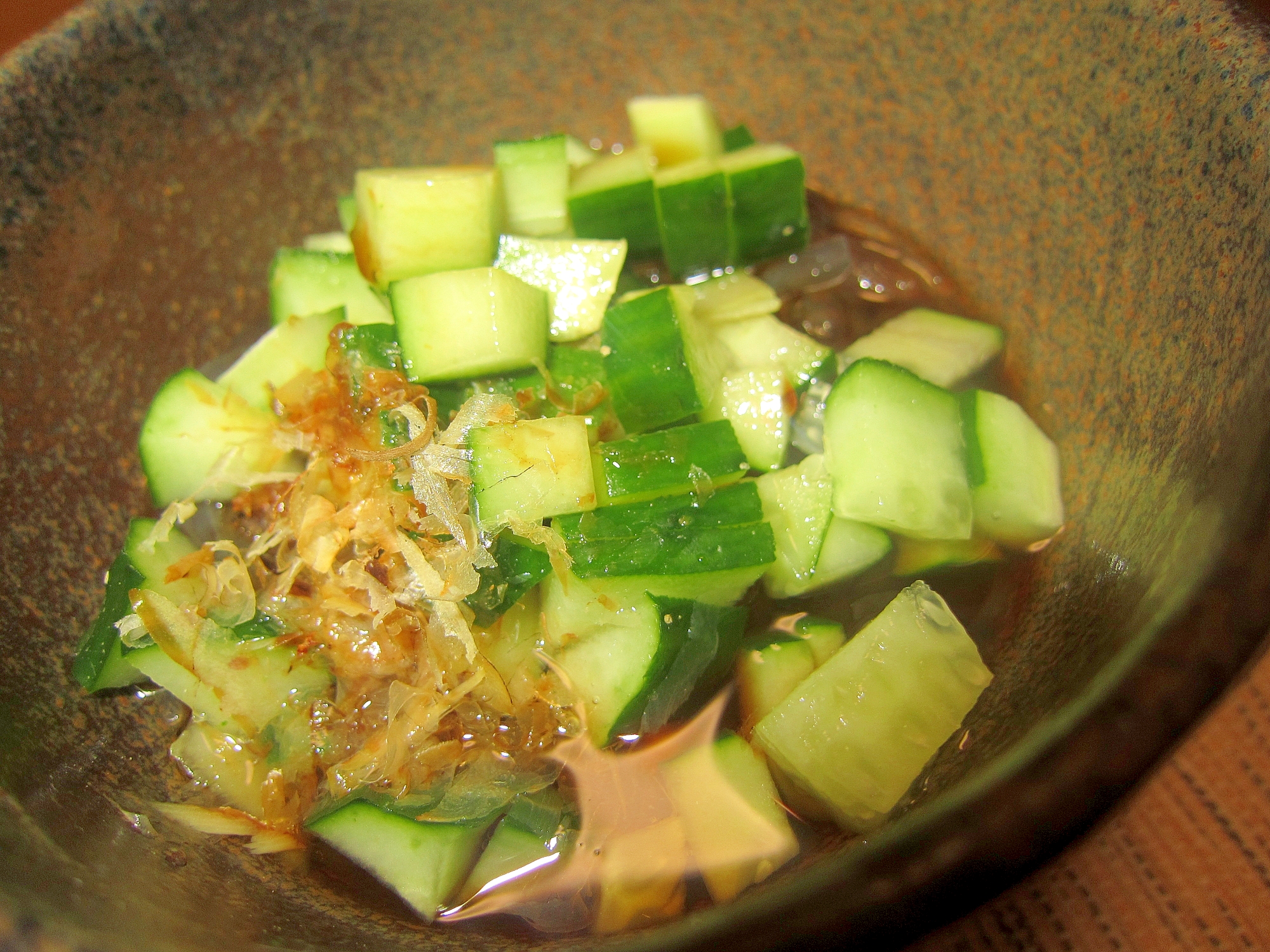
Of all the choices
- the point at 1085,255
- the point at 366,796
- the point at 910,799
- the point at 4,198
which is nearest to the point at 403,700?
the point at 366,796

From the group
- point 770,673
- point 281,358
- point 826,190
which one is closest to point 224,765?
point 281,358

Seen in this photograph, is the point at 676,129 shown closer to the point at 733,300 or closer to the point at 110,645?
the point at 733,300

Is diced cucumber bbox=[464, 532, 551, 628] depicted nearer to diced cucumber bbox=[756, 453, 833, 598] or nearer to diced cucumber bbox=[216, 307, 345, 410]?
diced cucumber bbox=[756, 453, 833, 598]

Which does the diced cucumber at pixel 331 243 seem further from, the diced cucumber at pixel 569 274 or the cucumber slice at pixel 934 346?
the cucumber slice at pixel 934 346

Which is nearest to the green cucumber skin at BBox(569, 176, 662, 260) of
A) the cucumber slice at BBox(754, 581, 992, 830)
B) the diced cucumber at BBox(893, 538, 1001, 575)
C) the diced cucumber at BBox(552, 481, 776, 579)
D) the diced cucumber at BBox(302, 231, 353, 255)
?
the diced cucumber at BBox(302, 231, 353, 255)

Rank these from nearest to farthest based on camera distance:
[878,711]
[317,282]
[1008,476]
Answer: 1. [878,711]
2. [1008,476]
3. [317,282]

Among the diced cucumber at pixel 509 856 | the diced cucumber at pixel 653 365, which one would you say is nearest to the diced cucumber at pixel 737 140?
the diced cucumber at pixel 653 365
